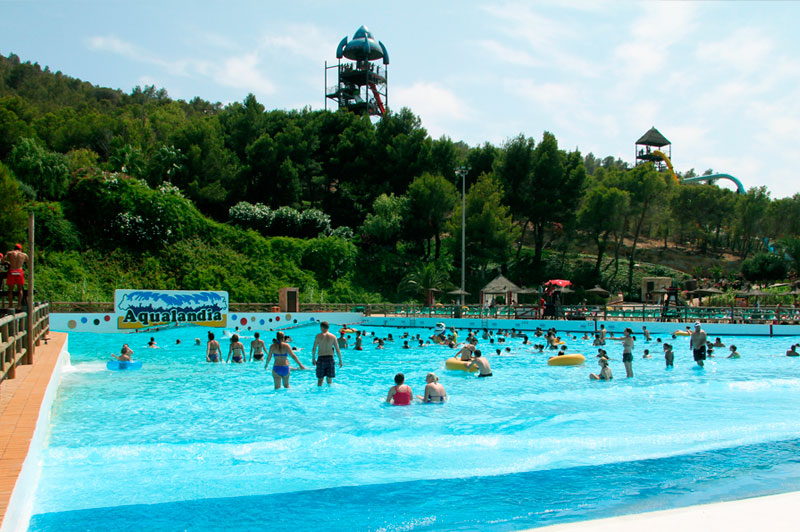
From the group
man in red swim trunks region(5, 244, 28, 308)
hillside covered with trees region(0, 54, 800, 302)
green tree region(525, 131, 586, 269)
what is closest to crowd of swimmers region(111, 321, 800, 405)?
man in red swim trunks region(5, 244, 28, 308)

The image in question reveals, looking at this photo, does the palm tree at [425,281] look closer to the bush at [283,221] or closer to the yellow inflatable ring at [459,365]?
the bush at [283,221]

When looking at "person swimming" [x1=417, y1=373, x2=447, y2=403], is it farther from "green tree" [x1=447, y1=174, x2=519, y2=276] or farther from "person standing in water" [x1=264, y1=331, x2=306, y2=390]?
"green tree" [x1=447, y1=174, x2=519, y2=276]

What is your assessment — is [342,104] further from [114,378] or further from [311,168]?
[114,378]

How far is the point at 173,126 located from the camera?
60.7 meters

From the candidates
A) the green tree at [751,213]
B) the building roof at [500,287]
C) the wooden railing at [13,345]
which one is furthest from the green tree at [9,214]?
the green tree at [751,213]

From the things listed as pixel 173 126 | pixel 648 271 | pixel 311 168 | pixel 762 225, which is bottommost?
pixel 648 271

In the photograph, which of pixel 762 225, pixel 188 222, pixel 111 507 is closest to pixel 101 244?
pixel 188 222

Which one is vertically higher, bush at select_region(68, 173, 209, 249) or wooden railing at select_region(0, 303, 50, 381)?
bush at select_region(68, 173, 209, 249)

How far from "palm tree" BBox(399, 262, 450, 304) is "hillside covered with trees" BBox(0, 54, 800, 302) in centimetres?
14


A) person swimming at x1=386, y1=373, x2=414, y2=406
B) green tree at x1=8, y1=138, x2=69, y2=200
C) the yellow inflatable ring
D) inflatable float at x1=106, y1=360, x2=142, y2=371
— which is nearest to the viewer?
person swimming at x1=386, y1=373, x2=414, y2=406

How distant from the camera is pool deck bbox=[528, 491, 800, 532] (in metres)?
4.05

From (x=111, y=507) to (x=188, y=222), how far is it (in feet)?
126

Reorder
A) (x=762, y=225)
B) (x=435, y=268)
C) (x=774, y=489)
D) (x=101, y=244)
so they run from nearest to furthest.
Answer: (x=774, y=489)
(x=101, y=244)
(x=435, y=268)
(x=762, y=225)

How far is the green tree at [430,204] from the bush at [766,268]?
80.2ft
